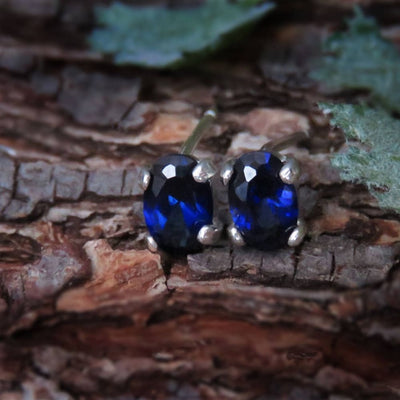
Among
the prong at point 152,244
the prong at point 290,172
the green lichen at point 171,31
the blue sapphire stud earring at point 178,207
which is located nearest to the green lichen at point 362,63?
the green lichen at point 171,31

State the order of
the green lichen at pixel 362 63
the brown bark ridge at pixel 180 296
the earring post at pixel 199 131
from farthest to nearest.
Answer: the green lichen at pixel 362 63, the earring post at pixel 199 131, the brown bark ridge at pixel 180 296

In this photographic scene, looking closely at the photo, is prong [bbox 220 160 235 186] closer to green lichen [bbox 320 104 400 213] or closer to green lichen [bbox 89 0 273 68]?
green lichen [bbox 320 104 400 213]

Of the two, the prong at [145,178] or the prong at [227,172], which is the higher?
the prong at [227,172]

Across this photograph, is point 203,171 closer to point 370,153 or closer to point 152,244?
point 152,244

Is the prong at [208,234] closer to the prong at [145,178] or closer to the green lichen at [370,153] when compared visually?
the prong at [145,178]

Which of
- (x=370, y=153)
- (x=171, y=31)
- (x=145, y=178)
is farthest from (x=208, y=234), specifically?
(x=171, y=31)

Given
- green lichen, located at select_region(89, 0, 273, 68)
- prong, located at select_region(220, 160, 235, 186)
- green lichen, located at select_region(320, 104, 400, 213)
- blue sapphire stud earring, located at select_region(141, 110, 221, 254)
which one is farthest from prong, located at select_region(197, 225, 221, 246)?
green lichen, located at select_region(89, 0, 273, 68)

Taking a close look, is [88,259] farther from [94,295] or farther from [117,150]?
[117,150]
